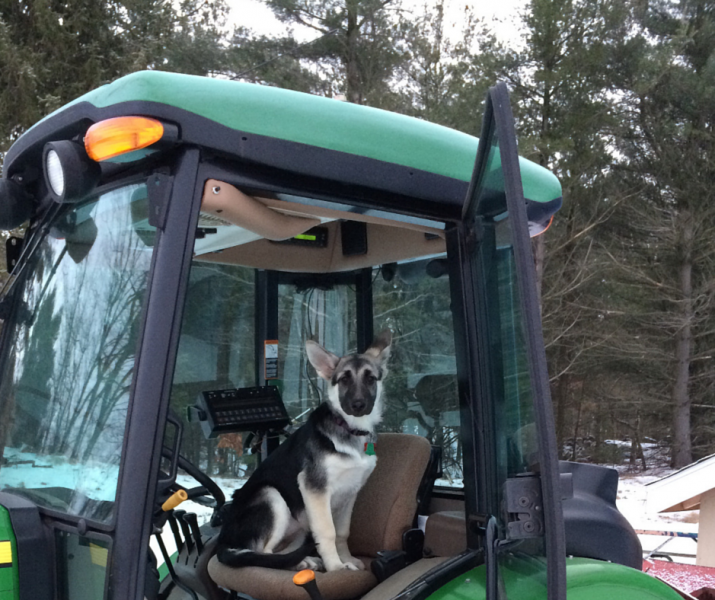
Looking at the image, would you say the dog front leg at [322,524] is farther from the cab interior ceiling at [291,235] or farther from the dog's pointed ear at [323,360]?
the cab interior ceiling at [291,235]

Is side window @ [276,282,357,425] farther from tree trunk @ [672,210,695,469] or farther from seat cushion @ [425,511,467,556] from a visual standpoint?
tree trunk @ [672,210,695,469]

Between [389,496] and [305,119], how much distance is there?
62.7 inches

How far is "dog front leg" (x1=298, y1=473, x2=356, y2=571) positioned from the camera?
284cm

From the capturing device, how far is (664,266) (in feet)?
53.7

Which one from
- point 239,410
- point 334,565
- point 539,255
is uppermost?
point 539,255

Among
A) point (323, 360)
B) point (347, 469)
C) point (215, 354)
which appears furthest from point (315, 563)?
point (215, 354)

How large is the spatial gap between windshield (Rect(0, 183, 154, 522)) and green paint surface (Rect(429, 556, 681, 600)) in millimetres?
928

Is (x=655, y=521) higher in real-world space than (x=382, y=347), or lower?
lower

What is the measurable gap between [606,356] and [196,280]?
14.8 m

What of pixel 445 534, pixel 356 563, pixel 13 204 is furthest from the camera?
pixel 356 563

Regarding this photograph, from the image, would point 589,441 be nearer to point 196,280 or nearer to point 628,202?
point 628,202

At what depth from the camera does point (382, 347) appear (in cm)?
305

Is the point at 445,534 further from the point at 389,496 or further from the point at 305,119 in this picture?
the point at 305,119

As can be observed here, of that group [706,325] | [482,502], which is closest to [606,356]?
[706,325]
